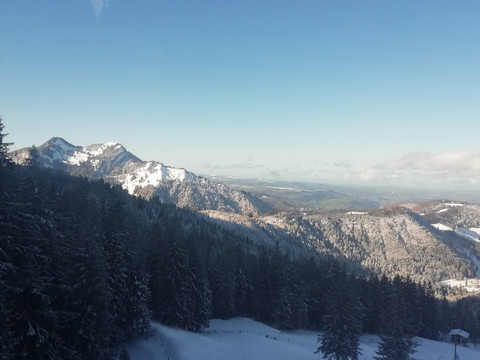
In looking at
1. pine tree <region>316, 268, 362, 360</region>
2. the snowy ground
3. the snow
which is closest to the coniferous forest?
pine tree <region>316, 268, 362, 360</region>

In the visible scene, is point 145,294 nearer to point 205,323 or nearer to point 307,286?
point 205,323

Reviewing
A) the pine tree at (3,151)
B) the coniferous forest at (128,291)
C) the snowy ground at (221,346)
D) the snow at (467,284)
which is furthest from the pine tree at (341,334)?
the snow at (467,284)

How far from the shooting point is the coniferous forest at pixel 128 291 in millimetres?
18734

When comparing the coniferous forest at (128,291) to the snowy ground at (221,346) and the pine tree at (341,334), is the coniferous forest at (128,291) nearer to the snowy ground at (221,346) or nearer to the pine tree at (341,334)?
the pine tree at (341,334)

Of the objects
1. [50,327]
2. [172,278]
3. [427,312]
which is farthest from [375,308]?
[50,327]

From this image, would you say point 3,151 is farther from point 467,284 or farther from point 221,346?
point 467,284

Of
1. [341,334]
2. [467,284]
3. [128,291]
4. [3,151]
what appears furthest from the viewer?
[467,284]

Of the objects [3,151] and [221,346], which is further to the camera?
[221,346]

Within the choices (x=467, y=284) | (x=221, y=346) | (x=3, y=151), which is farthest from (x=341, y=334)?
(x=467, y=284)

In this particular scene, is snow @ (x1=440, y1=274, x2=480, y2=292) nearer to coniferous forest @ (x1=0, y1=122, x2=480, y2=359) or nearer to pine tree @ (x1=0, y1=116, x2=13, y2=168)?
coniferous forest @ (x1=0, y1=122, x2=480, y2=359)

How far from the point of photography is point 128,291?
Result: 3272 cm

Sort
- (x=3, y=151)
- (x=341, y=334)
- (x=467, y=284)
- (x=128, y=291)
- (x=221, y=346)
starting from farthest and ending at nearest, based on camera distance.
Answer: (x=467, y=284) → (x=341, y=334) → (x=221, y=346) → (x=128, y=291) → (x=3, y=151)

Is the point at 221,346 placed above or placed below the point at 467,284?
above

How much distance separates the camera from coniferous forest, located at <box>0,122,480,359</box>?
1873 cm
